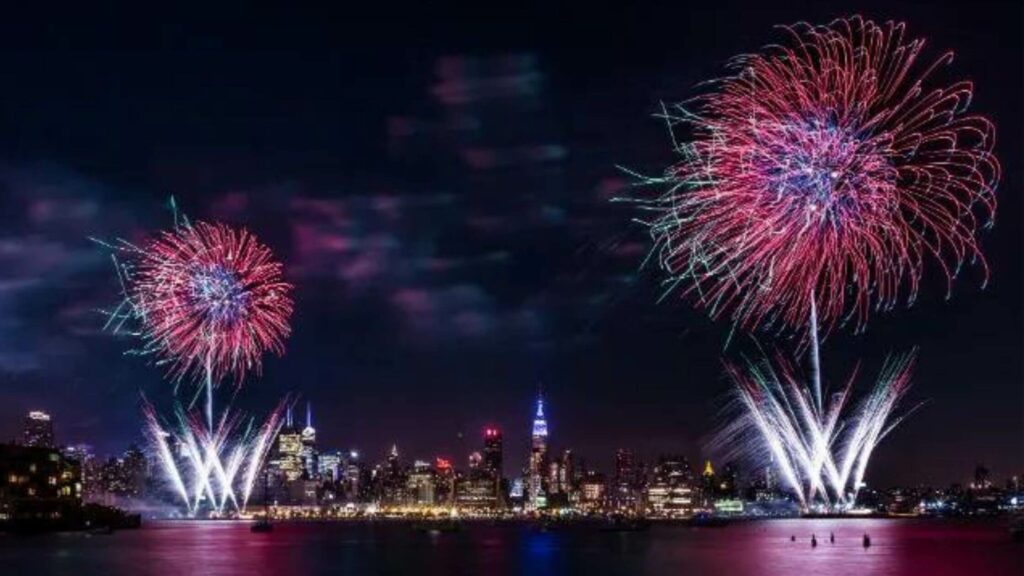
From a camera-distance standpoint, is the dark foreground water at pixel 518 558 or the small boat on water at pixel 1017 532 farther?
the small boat on water at pixel 1017 532

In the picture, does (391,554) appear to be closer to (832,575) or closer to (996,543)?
A: (832,575)

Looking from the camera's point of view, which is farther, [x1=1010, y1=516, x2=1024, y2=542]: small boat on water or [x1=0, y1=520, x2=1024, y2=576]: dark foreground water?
[x1=1010, y1=516, x2=1024, y2=542]: small boat on water

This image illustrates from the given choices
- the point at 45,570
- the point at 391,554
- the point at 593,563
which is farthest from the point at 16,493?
the point at 593,563

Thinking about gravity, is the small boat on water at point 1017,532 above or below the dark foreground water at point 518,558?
above

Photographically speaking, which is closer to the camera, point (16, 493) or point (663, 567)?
point (663, 567)

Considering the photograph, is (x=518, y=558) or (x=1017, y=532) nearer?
(x=518, y=558)

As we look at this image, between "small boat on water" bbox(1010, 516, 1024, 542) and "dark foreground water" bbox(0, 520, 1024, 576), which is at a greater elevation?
"small boat on water" bbox(1010, 516, 1024, 542)

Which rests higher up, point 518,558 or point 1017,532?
point 1017,532

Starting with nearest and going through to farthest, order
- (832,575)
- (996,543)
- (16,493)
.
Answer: (832,575) < (996,543) < (16,493)

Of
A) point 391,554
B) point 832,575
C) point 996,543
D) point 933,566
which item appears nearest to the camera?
point 832,575

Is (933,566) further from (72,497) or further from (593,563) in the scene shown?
(72,497)
